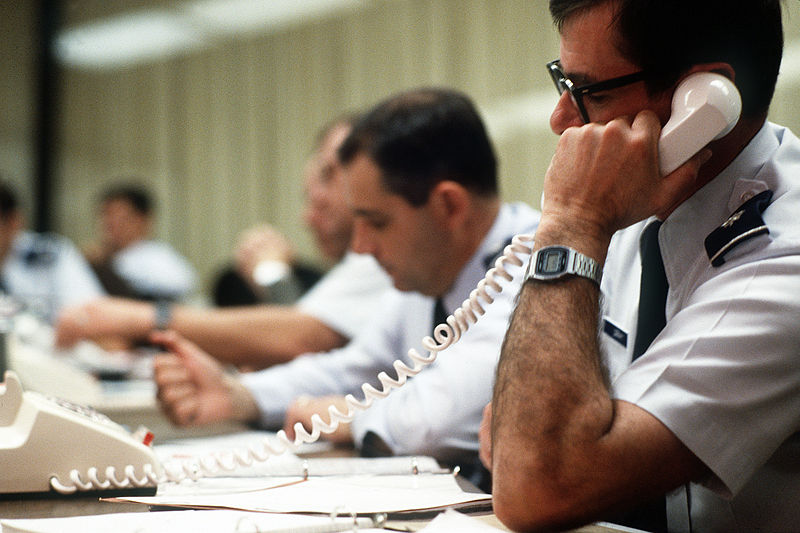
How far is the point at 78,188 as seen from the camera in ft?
20.4

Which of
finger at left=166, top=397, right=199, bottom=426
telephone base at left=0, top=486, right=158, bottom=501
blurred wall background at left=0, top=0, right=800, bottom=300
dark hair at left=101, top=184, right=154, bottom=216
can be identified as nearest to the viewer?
telephone base at left=0, top=486, right=158, bottom=501

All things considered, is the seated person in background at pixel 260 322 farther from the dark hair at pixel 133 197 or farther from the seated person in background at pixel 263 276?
the dark hair at pixel 133 197

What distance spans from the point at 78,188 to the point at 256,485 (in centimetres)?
581

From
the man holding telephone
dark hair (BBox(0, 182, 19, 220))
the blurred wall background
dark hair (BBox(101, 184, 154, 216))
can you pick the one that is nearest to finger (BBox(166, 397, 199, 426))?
the man holding telephone

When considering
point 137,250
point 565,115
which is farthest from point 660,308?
point 137,250

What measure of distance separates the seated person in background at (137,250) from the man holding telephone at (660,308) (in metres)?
4.94

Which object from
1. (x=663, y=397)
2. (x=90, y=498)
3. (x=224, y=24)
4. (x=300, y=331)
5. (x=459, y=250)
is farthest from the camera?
(x=224, y=24)

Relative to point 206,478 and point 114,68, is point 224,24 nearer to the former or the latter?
point 114,68

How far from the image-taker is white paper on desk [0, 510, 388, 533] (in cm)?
73

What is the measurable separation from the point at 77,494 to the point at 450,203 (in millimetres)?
933

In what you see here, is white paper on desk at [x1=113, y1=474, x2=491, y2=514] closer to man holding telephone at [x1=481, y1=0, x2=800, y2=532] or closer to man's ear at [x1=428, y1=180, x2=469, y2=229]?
man holding telephone at [x1=481, y1=0, x2=800, y2=532]

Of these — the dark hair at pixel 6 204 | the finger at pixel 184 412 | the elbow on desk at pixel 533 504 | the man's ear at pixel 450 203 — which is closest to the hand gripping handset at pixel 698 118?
the elbow on desk at pixel 533 504

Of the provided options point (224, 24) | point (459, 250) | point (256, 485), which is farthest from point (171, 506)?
point (224, 24)

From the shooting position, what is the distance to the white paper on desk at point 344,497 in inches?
32.5
